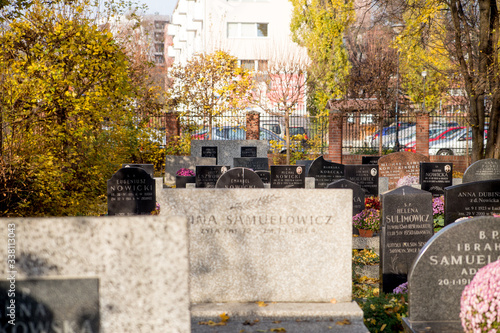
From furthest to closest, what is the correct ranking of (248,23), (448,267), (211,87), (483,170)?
(248,23)
(211,87)
(483,170)
(448,267)

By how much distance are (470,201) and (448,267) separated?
300 cm

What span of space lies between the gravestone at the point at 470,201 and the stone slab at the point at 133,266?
5194 millimetres

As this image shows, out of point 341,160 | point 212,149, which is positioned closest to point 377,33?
point 341,160

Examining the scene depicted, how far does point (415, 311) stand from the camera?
478 cm

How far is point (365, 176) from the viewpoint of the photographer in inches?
529

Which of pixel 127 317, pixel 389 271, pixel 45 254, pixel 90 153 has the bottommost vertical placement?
pixel 389 271

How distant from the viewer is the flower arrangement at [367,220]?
377 inches

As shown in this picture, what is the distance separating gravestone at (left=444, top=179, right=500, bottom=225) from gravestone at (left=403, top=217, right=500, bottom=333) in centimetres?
274

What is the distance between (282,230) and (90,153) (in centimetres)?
920

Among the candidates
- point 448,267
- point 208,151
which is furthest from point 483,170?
point 208,151

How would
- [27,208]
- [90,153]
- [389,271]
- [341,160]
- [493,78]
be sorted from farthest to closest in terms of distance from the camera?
[341,160], [493,78], [90,153], [27,208], [389,271]

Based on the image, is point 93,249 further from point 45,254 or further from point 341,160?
point 341,160

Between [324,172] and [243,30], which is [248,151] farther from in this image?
[243,30]

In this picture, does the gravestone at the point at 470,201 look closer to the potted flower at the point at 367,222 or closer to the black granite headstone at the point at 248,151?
the potted flower at the point at 367,222
